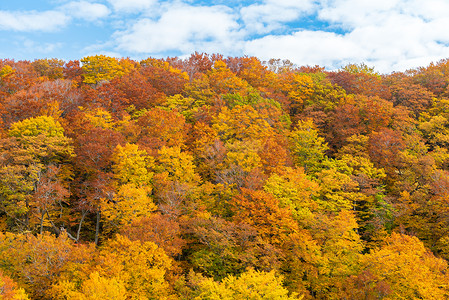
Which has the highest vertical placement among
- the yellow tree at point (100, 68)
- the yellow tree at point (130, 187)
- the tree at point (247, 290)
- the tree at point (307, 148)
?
the yellow tree at point (100, 68)

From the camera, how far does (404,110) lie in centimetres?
4959

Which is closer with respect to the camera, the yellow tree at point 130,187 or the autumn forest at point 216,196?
the autumn forest at point 216,196

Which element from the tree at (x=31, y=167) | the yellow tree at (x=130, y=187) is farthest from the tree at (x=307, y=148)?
the tree at (x=31, y=167)

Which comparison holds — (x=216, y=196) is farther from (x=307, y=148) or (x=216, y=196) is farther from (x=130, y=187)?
(x=307, y=148)

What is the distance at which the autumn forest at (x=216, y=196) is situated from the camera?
76.8 ft

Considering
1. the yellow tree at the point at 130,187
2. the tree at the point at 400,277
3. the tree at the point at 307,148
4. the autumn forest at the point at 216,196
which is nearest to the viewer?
the tree at the point at 400,277

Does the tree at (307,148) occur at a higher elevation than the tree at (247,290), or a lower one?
higher

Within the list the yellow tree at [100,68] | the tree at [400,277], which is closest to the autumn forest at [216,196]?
the tree at [400,277]

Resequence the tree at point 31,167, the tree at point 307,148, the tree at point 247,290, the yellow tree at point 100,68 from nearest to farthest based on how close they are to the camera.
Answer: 1. the tree at point 247,290
2. the tree at point 31,167
3. the tree at point 307,148
4. the yellow tree at point 100,68

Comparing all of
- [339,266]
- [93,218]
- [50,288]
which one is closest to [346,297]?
[339,266]

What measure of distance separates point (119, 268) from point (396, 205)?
30.0 m

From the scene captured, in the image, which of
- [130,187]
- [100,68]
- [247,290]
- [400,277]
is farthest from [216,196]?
[100,68]

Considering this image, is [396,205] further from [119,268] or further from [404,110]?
[119,268]

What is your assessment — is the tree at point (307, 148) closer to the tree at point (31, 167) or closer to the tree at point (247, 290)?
the tree at point (247, 290)
